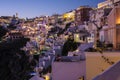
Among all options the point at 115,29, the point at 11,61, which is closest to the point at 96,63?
the point at 115,29

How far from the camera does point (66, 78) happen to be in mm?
16141

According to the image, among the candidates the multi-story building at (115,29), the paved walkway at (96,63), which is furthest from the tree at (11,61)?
the multi-story building at (115,29)

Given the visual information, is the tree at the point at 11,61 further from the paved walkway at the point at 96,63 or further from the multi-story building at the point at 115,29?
the multi-story building at the point at 115,29

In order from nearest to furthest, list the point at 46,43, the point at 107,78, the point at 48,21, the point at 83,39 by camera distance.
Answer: the point at 107,78 → the point at 83,39 → the point at 46,43 → the point at 48,21

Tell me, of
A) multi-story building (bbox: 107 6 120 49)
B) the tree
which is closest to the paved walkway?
multi-story building (bbox: 107 6 120 49)

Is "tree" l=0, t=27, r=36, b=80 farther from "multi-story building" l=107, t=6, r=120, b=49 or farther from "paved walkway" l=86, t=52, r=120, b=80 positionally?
"multi-story building" l=107, t=6, r=120, b=49

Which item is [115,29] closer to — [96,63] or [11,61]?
[96,63]

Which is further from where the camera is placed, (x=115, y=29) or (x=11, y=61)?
(x=115, y=29)

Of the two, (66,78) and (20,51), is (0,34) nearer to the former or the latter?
(20,51)

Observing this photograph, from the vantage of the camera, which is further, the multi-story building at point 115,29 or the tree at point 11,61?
the multi-story building at point 115,29

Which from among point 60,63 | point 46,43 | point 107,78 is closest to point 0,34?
point 60,63

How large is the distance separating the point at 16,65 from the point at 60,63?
5.25 metres

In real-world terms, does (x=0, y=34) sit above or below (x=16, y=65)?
above

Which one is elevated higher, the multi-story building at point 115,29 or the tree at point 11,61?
the multi-story building at point 115,29
